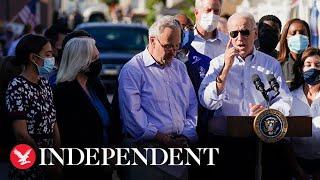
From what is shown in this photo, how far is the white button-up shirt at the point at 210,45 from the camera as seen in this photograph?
8.53 meters

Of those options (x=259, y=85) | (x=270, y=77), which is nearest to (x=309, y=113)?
(x=270, y=77)

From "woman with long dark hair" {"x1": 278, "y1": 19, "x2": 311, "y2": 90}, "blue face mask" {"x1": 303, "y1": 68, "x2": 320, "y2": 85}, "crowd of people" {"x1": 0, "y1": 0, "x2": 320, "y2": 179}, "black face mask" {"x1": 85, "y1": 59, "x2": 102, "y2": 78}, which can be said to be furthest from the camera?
"woman with long dark hair" {"x1": 278, "y1": 19, "x2": 311, "y2": 90}

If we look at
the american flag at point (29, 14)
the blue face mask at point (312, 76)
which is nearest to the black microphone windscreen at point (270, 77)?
the blue face mask at point (312, 76)

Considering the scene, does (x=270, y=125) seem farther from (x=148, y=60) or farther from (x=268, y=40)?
(x=268, y=40)

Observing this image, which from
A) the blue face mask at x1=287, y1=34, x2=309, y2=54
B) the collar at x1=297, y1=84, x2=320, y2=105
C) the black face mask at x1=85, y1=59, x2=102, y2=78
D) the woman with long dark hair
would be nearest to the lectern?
the collar at x1=297, y1=84, x2=320, y2=105

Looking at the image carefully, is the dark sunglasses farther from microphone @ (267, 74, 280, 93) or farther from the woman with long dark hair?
the woman with long dark hair

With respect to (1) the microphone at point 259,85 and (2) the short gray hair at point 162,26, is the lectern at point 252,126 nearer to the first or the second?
(1) the microphone at point 259,85

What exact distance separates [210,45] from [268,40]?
69 centimetres

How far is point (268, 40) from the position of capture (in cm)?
901

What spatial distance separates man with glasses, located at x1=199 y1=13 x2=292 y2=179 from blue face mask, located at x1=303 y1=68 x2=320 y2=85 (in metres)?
0.28

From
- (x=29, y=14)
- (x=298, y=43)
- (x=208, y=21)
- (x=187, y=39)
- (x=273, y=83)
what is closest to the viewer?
(x=273, y=83)

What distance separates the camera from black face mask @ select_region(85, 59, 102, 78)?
7699mm

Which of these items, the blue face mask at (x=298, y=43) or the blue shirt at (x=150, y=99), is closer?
the blue shirt at (x=150, y=99)

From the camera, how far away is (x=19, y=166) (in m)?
7.45
